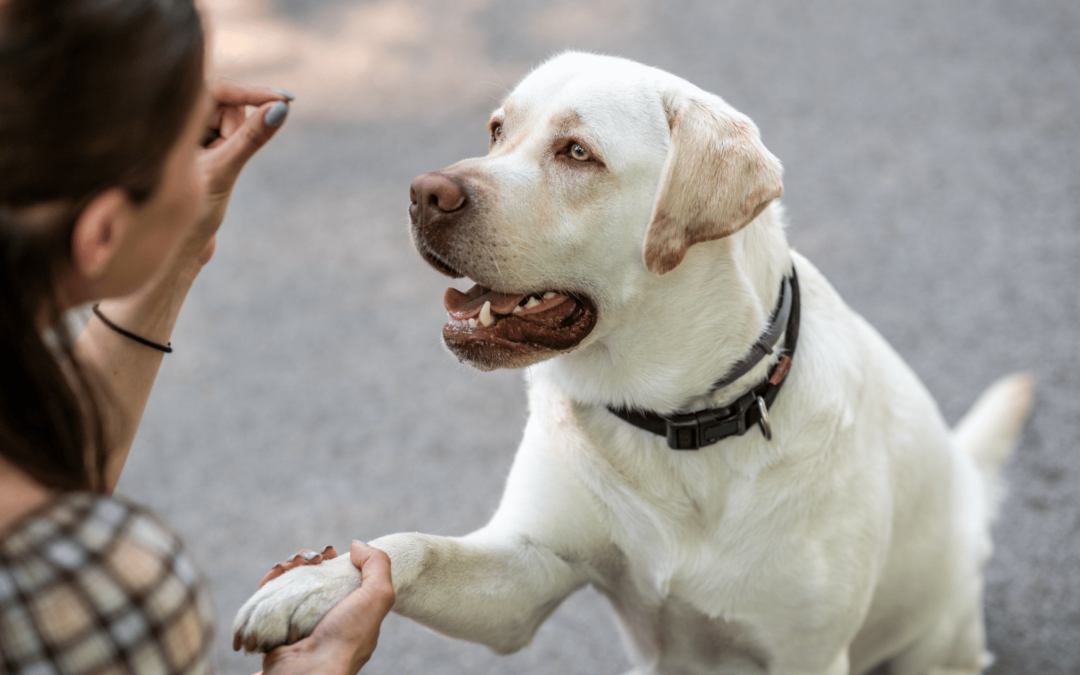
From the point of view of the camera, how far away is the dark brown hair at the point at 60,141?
35.7 inches

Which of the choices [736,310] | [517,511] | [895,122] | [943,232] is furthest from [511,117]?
[895,122]

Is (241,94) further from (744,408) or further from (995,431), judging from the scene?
(995,431)

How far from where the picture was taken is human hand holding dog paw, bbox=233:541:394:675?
4.42 feet

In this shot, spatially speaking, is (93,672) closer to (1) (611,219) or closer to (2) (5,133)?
(2) (5,133)

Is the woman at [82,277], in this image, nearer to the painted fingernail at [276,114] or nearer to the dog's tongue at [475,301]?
the painted fingernail at [276,114]

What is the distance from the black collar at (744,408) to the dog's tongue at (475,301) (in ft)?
Answer: 1.09

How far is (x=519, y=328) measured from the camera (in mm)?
1555

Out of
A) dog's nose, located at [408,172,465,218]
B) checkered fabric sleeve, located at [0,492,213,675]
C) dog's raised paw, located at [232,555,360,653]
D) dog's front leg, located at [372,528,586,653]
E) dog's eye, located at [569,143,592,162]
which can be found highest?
dog's eye, located at [569,143,592,162]

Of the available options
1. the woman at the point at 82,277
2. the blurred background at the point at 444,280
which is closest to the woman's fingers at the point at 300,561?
the woman at the point at 82,277

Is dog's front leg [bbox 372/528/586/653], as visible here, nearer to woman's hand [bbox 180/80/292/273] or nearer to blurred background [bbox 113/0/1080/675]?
woman's hand [bbox 180/80/292/273]

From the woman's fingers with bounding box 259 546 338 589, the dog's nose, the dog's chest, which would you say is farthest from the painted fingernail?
the dog's chest

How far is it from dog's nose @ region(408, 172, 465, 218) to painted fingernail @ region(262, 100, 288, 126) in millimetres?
243

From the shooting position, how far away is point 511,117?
1.70 m

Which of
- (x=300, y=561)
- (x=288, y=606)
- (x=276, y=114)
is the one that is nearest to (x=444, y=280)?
(x=276, y=114)
